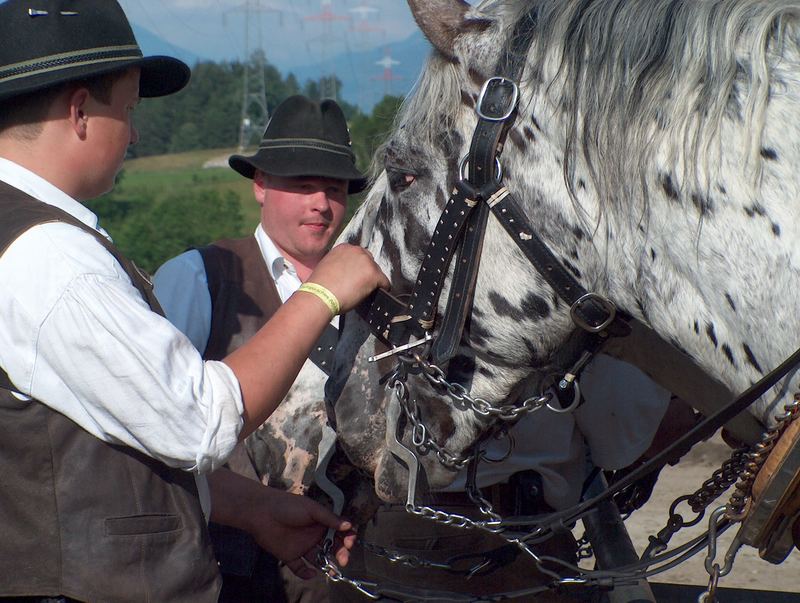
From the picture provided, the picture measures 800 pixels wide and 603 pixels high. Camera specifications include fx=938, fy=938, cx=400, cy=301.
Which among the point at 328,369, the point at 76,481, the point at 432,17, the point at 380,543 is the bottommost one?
the point at 380,543

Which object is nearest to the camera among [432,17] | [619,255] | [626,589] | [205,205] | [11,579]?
[11,579]

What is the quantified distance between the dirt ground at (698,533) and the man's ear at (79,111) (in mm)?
2487

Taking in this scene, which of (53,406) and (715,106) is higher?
(715,106)

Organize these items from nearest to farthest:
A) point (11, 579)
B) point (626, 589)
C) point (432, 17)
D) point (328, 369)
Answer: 1. point (11, 579)
2. point (432, 17)
3. point (328, 369)
4. point (626, 589)

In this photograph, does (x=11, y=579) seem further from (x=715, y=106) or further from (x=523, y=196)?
(x=715, y=106)

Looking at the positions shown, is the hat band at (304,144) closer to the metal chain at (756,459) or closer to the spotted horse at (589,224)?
the spotted horse at (589,224)

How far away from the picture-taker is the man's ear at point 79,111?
1.69 metres

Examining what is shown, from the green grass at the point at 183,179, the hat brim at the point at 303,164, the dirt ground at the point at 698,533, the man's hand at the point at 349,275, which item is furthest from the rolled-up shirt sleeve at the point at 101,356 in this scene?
the green grass at the point at 183,179

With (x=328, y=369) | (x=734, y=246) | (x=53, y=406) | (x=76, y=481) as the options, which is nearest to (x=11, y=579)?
(x=76, y=481)

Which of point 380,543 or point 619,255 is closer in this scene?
point 619,255

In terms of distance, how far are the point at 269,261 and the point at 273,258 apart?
0.06 ft

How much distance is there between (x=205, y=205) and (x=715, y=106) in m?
21.6

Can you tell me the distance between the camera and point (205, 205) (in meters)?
22.5

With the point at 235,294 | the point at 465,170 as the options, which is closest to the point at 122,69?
the point at 465,170
